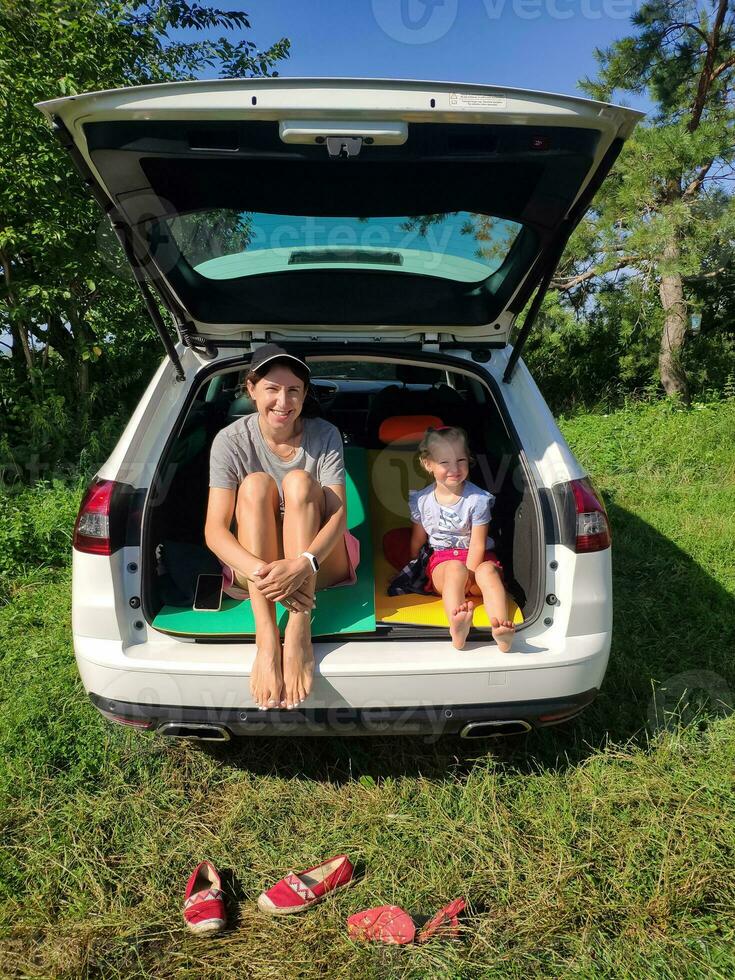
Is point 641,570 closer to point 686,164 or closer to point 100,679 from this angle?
point 100,679

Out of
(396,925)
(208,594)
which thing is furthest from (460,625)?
(208,594)

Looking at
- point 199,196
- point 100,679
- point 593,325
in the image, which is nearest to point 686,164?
point 593,325

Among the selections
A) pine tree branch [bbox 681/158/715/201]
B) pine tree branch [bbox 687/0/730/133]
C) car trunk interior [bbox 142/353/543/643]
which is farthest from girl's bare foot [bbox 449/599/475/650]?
pine tree branch [bbox 687/0/730/133]

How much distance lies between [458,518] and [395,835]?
3.68 feet

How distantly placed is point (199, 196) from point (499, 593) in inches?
66.2

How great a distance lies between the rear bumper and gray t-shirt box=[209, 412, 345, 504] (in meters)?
0.79

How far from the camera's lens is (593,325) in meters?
8.41

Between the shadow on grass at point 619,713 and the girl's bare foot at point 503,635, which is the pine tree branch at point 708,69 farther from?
the girl's bare foot at point 503,635

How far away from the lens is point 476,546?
8.09 feet

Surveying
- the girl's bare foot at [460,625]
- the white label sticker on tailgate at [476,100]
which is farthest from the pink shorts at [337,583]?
the white label sticker on tailgate at [476,100]

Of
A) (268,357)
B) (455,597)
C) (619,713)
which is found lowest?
(619,713)

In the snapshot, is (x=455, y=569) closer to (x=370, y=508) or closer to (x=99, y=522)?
(x=370, y=508)

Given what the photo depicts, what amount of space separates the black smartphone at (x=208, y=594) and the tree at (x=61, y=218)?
3.73 metres

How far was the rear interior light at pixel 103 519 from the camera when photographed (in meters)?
2.03
